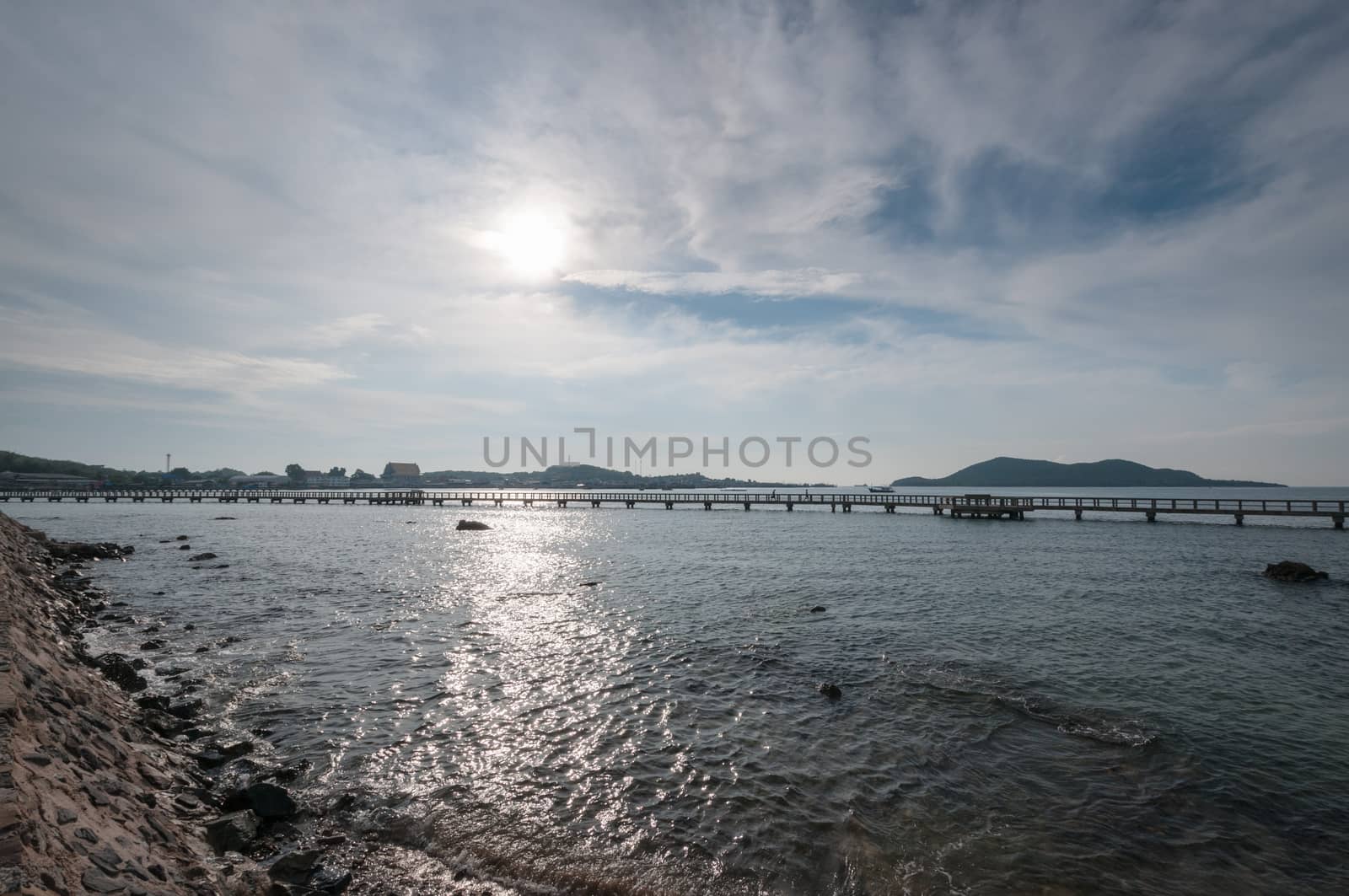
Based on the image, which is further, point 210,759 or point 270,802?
point 210,759

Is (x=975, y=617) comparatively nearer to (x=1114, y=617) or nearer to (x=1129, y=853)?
(x=1114, y=617)

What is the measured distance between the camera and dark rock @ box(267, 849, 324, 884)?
6.95m

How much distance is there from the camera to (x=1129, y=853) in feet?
26.4

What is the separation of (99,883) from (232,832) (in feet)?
10.3

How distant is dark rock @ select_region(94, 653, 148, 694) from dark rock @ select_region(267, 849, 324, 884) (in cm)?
892

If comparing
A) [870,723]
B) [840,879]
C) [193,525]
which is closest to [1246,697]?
[870,723]

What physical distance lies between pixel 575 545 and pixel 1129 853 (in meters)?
42.7

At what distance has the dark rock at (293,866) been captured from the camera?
273 inches

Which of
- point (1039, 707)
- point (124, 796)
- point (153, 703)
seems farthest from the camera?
point (1039, 707)

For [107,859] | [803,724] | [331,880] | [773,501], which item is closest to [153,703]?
[331,880]

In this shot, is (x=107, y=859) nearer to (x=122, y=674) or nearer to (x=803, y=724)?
(x=803, y=724)

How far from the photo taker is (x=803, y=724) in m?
12.1

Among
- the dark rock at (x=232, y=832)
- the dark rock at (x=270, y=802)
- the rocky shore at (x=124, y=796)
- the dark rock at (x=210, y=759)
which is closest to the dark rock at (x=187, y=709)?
the rocky shore at (x=124, y=796)

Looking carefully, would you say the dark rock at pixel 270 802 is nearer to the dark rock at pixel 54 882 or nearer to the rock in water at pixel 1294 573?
the dark rock at pixel 54 882
